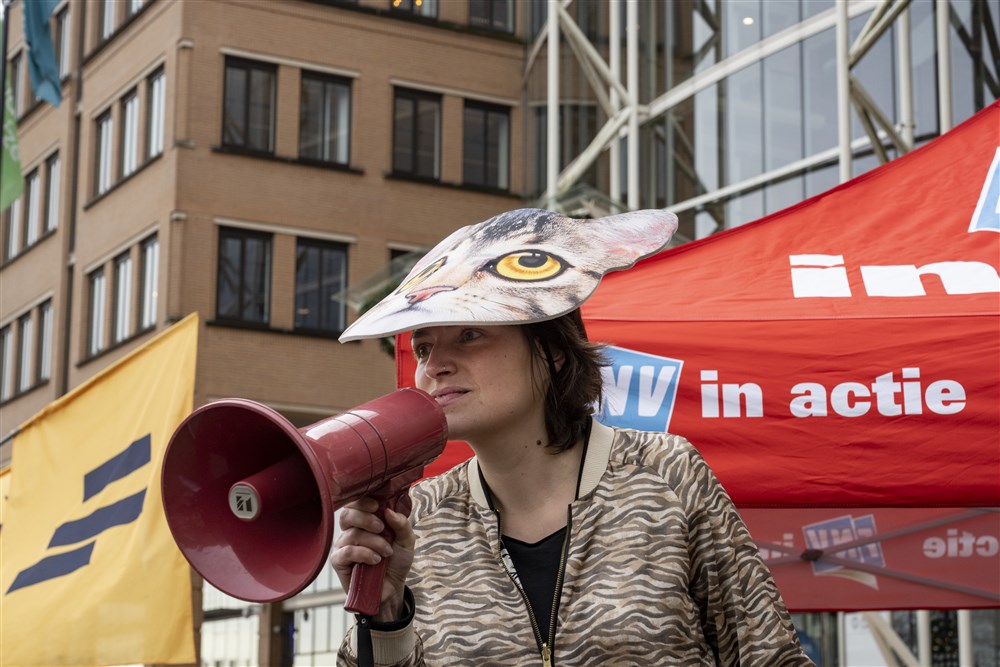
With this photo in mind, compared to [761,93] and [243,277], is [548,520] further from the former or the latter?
[243,277]

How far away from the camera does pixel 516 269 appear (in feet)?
10.3

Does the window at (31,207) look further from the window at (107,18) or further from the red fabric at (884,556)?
the red fabric at (884,556)

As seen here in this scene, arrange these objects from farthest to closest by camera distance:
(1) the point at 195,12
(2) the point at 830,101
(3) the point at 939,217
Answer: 1. (1) the point at 195,12
2. (2) the point at 830,101
3. (3) the point at 939,217

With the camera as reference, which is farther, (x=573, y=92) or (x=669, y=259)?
(x=573, y=92)

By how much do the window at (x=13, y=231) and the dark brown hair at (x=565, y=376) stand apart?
36.0 m

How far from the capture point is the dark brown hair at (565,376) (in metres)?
3.27

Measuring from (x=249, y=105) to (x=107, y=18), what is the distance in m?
5.41

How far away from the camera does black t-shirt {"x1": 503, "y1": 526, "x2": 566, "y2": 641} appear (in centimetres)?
312

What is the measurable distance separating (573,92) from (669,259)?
16296 millimetres

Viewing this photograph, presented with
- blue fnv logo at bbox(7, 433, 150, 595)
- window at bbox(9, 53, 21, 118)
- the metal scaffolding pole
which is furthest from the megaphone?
window at bbox(9, 53, 21, 118)

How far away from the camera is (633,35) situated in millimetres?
18188

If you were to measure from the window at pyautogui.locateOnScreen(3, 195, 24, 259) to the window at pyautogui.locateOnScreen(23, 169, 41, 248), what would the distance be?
11.1 inches

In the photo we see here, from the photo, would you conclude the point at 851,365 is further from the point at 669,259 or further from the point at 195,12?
the point at 195,12

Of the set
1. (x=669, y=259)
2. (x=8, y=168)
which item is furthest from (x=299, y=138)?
(x=669, y=259)
